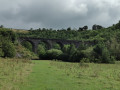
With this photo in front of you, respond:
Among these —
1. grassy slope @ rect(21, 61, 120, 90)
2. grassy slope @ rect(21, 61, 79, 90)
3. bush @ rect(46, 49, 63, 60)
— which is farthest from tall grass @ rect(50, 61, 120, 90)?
bush @ rect(46, 49, 63, 60)

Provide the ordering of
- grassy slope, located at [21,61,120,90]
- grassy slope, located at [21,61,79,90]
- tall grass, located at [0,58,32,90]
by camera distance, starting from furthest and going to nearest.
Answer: grassy slope, located at [21,61,120,90] → grassy slope, located at [21,61,79,90] → tall grass, located at [0,58,32,90]

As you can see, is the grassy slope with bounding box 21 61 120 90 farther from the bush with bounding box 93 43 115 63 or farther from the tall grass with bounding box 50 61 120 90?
the bush with bounding box 93 43 115 63

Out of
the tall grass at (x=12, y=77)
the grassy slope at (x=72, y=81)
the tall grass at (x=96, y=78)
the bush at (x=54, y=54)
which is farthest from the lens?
the bush at (x=54, y=54)

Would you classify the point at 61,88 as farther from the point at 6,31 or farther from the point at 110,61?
the point at 6,31

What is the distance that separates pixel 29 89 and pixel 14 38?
173ft

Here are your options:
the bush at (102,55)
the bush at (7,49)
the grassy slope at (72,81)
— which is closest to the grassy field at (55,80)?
the grassy slope at (72,81)

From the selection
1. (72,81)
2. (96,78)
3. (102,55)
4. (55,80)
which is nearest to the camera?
(72,81)

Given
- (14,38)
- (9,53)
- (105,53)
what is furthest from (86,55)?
(14,38)

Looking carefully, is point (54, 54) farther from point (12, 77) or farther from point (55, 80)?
point (12, 77)

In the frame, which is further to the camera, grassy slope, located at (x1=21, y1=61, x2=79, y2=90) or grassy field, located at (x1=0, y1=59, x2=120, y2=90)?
grassy field, located at (x1=0, y1=59, x2=120, y2=90)

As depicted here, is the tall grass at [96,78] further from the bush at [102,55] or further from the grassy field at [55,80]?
the bush at [102,55]

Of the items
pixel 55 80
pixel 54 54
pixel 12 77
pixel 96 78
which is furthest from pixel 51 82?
pixel 54 54

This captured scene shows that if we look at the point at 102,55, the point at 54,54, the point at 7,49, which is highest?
the point at 7,49

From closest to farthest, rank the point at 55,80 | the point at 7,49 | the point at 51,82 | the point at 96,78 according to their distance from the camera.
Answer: the point at 51,82, the point at 55,80, the point at 96,78, the point at 7,49
